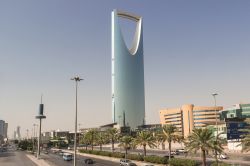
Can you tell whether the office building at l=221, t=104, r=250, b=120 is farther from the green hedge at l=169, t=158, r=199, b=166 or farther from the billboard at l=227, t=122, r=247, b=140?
the green hedge at l=169, t=158, r=199, b=166

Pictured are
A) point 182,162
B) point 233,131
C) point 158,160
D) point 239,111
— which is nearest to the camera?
point 182,162

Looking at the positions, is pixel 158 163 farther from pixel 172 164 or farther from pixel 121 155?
pixel 121 155

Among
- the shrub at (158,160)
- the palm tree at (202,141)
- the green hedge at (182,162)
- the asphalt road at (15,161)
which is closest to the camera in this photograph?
the palm tree at (202,141)

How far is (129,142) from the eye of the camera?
82438 millimetres

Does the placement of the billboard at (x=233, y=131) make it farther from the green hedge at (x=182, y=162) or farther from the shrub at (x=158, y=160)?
the green hedge at (x=182, y=162)

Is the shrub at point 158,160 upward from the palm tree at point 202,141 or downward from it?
downward

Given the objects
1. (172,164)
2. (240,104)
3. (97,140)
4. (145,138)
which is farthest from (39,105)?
(240,104)

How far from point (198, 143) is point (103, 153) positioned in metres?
57.4

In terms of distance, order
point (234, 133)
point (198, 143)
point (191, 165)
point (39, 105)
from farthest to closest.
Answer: point (39, 105)
point (234, 133)
point (191, 165)
point (198, 143)

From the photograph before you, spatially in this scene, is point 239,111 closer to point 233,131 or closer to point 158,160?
point 233,131

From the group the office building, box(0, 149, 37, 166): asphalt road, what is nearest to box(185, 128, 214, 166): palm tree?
box(0, 149, 37, 166): asphalt road

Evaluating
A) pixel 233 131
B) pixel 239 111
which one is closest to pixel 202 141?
pixel 233 131

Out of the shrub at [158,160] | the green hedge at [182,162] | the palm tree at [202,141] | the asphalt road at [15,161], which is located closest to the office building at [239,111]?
the asphalt road at [15,161]

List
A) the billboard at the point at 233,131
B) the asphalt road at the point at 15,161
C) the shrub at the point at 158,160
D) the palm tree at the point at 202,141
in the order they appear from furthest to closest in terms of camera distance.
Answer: the billboard at the point at 233,131
the asphalt road at the point at 15,161
the shrub at the point at 158,160
the palm tree at the point at 202,141
